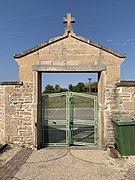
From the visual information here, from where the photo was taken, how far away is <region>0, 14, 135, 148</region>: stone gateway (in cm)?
602

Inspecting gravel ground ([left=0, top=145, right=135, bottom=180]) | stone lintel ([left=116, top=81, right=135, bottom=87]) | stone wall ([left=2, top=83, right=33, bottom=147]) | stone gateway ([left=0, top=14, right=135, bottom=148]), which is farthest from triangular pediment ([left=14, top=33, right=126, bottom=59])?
gravel ground ([left=0, top=145, right=135, bottom=180])

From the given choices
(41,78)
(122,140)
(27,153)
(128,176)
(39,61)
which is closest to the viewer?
(128,176)

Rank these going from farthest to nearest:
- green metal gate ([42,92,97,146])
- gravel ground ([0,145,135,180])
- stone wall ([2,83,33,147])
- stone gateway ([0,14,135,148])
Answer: green metal gate ([42,92,97,146]) < stone wall ([2,83,33,147]) < stone gateway ([0,14,135,148]) < gravel ground ([0,145,135,180])

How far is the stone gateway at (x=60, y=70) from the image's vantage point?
19.7 ft

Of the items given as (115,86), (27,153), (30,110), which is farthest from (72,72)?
(27,153)

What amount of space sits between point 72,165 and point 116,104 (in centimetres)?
272

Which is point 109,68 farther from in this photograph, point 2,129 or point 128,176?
point 2,129

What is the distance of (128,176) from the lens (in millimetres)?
4066

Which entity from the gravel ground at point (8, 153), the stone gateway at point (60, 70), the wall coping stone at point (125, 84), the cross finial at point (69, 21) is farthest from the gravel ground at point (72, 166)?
the cross finial at point (69, 21)

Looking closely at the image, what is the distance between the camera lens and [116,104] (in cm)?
603

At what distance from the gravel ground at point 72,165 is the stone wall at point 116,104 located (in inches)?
32.6

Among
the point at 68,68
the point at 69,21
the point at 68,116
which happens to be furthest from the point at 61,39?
the point at 68,116

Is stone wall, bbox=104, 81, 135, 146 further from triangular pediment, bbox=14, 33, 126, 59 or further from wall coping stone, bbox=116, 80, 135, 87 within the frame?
triangular pediment, bbox=14, 33, 126, 59

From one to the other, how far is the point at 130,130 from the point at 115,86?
1.68 metres
